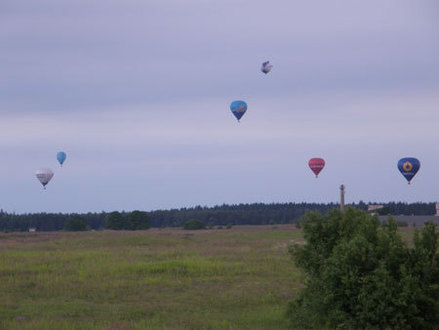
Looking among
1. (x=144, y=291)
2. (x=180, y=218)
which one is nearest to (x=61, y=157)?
(x=144, y=291)

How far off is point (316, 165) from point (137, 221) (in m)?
59.0

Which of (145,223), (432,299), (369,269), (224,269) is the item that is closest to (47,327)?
(369,269)

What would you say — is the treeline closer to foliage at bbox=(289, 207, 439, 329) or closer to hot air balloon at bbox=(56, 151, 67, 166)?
hot air balloon at bbox=(56, 151, 67, 166)

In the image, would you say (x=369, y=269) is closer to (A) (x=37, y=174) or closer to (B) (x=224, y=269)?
(B) (x=224, y=269)

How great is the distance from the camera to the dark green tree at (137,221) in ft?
399

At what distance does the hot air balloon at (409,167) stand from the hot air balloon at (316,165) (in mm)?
8573

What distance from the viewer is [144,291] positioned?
1120 inches

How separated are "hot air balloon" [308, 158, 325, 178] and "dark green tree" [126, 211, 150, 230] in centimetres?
5800

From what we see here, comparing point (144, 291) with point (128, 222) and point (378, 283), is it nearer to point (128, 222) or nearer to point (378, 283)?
point (378, 283)

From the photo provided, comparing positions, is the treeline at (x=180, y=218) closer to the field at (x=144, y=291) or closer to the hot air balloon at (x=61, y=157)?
the hot air balloon at (x=61, y=157)

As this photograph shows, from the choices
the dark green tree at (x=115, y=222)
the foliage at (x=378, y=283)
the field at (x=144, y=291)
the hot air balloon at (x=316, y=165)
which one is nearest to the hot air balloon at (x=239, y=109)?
the hot air balloon at (x=316, y=165)

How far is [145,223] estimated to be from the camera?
407 ft

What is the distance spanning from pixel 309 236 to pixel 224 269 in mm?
15923

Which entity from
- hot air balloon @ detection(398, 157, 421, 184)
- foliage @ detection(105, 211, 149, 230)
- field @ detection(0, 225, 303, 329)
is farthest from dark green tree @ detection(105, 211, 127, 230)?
field @ detection(0, 225, 303, 329)
